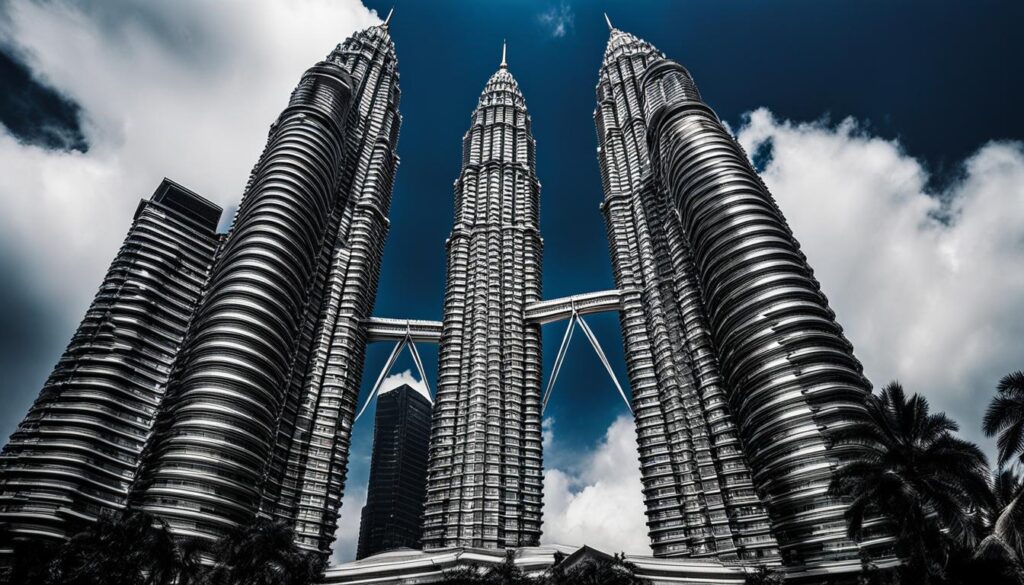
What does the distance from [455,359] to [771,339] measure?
6502 centimetres

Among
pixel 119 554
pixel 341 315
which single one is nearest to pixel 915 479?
pixel 119 554

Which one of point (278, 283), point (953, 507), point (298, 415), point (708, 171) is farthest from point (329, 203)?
point (953, 507)

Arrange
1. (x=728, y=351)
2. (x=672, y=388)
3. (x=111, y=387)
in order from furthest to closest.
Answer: (x=672, y=388)
(x=111, y=387)
(x=728, y=351)

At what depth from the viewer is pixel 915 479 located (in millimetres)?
43188

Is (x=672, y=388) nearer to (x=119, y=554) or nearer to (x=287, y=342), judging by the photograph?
(x=287, y=342)

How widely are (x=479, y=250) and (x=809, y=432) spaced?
8604cm

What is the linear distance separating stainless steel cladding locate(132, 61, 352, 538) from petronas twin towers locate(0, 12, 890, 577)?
0.40 metres

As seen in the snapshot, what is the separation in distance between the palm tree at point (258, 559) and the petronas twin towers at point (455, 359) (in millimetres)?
29678

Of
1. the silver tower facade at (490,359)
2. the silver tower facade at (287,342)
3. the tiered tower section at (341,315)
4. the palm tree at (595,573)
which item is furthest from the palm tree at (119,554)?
the silver tower facade at (490,359)

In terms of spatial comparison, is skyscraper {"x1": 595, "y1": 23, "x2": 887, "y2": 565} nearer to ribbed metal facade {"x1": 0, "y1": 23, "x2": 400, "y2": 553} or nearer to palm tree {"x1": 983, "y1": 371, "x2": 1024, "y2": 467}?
palm tree {"x1": 983, "y1": 371, "x2": 1024, "y2": 467}

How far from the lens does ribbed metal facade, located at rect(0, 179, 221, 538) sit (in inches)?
3423

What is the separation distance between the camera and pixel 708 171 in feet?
376

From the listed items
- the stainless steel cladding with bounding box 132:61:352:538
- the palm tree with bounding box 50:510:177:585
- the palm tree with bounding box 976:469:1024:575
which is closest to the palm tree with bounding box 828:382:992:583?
the palm tree with bounding box 976:469:1024:575

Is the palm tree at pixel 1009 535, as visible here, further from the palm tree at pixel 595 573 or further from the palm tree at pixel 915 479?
the palm tree at pixel 595 573
